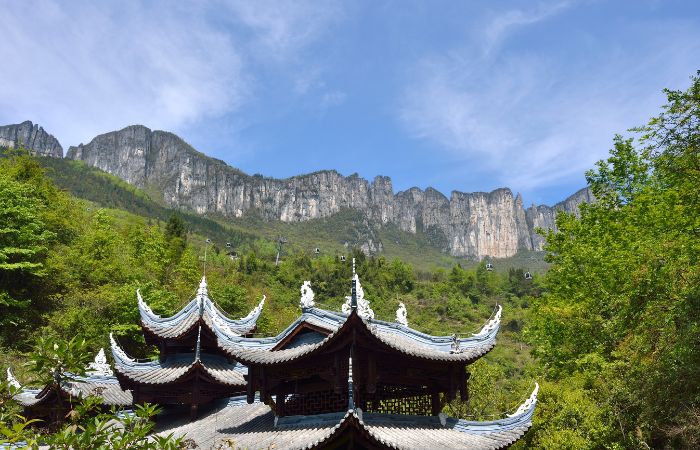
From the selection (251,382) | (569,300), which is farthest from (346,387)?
(569,300)

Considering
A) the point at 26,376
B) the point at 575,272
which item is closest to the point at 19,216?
the point at 26,376

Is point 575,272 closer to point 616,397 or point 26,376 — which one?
point 616,397

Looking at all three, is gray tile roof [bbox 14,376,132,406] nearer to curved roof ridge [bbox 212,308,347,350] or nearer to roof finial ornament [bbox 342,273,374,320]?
curved roof ridge [bbox 212,308,347,350]

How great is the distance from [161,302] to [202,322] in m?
22.9

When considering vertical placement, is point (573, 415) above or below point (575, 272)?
below

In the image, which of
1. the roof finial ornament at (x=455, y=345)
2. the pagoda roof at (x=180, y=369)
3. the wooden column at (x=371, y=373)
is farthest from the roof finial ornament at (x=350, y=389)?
the pagoda roof at (x=180, y=369)

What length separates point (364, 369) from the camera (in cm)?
1302

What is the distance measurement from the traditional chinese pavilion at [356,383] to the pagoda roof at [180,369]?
2376 millimetres

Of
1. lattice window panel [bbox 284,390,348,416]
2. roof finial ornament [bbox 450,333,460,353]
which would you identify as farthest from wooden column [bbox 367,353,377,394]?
roof finial ornament [bbox 450,333,460,353]

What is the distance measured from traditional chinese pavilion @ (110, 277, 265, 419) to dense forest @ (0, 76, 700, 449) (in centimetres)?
406

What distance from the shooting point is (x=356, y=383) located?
12578mm

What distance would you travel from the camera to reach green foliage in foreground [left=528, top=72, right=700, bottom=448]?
14.1 meters

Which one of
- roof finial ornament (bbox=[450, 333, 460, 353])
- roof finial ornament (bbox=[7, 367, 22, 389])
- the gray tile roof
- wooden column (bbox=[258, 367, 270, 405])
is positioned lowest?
the gray tile roof

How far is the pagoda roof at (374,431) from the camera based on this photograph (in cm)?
1130
